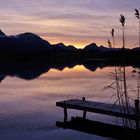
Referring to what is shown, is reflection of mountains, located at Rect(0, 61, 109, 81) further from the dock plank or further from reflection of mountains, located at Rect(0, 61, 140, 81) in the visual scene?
the dock plank

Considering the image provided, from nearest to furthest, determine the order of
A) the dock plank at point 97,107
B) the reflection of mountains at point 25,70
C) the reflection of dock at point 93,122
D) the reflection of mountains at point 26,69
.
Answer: the dock plank at point 97,107
the reflection of dock at point 93,122
the reflection of mountains at point 25,70
the reflection of mountains at point 26,69

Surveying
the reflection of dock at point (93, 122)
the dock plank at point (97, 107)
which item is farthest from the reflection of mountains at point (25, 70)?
the dock plank at point (97, 107)

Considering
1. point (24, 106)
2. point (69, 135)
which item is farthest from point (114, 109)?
point (24, 106)

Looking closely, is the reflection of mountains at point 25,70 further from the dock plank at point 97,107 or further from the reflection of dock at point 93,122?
the dock plank at point 97,107

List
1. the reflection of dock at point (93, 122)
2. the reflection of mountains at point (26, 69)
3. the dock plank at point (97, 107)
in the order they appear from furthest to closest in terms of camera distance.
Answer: the reflection of mountains at point (26, 69) → the reflection of dock at point (93, 122) → the dock plank at point (97, 107)

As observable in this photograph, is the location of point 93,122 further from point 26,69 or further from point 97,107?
point 26,69

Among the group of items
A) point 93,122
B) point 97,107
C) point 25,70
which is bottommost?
point 93,122

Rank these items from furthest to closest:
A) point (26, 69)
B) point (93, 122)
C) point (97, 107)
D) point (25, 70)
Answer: point (26, 69), point (25, 70), point (93, 122), point (97, 107)

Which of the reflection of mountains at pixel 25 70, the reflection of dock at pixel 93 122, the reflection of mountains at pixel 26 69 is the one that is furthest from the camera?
the reflection of mountains at pixel 26 69

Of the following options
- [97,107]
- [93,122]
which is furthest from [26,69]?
[97,107]

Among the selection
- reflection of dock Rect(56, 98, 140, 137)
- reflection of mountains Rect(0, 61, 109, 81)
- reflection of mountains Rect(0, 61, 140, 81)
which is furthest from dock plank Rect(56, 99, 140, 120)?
reflection of mountains Rect(0, 61, 109, 81)

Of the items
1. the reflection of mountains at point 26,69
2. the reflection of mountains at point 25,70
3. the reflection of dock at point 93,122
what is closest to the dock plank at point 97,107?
the reflection of dock at point 93,122

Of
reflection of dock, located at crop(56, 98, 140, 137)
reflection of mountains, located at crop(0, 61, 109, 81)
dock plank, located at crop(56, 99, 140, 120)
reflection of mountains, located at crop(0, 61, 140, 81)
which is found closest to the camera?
dock plank, located at crop(56, 99, 140, 120)

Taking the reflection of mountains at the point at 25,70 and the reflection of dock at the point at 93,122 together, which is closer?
the reflection of dock at the point at 93,122
